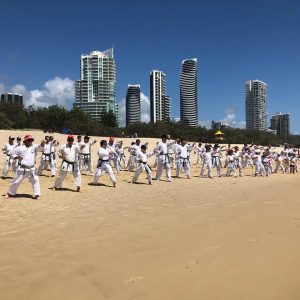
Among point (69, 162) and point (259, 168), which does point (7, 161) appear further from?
point (259, 168)

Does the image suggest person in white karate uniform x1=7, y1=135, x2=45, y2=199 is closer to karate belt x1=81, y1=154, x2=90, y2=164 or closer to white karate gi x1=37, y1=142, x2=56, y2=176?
white karate gi x1=37, y1=142, x2=56, y2=176

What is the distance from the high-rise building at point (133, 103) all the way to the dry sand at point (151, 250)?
9109cm

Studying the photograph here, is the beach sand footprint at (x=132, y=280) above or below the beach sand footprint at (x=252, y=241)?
below

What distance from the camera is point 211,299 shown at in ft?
13.1

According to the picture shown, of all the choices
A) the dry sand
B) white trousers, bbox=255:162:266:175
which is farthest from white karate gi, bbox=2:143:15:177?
white trousers, bbox=255:162:266:175

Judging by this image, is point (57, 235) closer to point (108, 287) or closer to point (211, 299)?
point (108, 287)

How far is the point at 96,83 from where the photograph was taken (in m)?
89.2

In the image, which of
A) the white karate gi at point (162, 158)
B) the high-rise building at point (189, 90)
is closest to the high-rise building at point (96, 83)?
the high-rise building at point (189, 90)

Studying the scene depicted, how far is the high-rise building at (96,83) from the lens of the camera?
88.6m

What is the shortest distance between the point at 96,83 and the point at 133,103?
1396 centimetres

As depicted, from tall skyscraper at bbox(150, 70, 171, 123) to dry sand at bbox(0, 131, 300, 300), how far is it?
86.0 metres

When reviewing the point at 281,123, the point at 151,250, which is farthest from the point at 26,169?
the point at 281,123

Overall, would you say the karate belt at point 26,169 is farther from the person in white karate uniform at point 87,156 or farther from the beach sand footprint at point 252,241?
the person in white karate uniform at point 87,156

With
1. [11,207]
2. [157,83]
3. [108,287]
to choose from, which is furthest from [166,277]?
[157,83]
